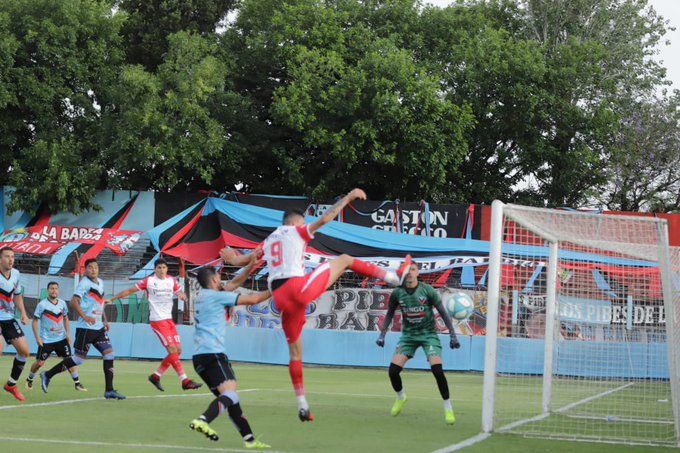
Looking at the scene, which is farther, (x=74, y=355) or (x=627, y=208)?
(x=627, y=208)

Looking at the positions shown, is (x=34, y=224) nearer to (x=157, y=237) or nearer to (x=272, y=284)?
(x=157, y=237)

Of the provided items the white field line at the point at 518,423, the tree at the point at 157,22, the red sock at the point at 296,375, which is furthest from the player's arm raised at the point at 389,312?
the tree at the point at 157,22

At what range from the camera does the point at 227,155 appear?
36.4 metres

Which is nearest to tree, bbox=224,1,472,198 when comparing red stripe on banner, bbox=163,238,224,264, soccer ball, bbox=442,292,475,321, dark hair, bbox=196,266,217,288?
red stripe on banner, bbox=163,238,224,264

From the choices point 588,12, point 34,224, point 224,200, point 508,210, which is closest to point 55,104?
point 34,224

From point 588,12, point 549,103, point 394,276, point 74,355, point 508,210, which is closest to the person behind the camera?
point 394,276

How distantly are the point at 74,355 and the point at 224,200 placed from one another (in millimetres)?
20430

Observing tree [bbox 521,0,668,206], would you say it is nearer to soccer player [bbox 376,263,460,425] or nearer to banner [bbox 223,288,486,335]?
banner [bbox 223,288,486,335]

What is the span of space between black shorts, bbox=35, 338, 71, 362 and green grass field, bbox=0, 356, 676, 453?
618mm

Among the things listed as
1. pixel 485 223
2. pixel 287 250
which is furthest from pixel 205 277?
pixel 485 223

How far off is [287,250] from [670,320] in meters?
4.63

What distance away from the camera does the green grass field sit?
10.1 meters

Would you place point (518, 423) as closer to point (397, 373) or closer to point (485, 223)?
point (397, 373)

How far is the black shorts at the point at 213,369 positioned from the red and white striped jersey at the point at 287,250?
3.75 ft
